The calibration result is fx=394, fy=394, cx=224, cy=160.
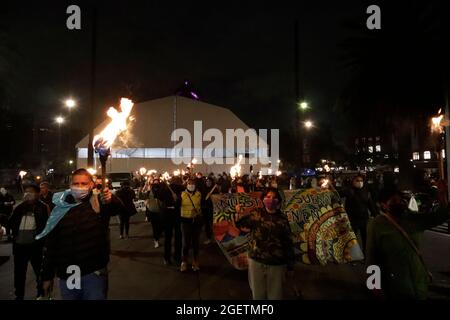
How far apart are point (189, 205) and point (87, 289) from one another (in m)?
4.46

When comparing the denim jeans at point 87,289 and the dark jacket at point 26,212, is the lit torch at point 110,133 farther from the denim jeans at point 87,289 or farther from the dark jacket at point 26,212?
the dark jacket at point 26,212

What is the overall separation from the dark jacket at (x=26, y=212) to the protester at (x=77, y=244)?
2.46m

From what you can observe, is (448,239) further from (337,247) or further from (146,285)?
(146,285)

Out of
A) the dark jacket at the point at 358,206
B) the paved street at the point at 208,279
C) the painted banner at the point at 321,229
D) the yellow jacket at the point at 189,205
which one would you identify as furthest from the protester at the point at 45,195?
the dark jacket at the point at 358,206

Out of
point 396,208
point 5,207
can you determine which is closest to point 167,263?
point 396,208

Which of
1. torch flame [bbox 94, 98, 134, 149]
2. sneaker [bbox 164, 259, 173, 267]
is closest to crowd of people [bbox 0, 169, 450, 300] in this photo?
torch flame [bbox 94, 98, 134, 149]

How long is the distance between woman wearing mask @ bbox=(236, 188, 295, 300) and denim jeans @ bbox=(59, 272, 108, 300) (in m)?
1.79

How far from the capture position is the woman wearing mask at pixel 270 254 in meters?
4.68

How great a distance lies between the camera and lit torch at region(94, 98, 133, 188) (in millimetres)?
5488

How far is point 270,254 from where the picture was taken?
15.4 feet

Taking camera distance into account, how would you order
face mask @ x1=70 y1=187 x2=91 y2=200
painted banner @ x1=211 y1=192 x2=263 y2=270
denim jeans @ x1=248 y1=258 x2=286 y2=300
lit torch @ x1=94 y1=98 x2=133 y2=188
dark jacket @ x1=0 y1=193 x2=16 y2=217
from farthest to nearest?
dark jacket @ x1=0 y1=193 x2=16 y2=217 < painted banner @ x1=211 y1=192 x2=263 y2=270 < lit torch @ x1=94 y1=98 x2=133 y2=188 < denim jeans @ x1=248 y1=258 x2=286 y2=300 < face mask @ x1=70 y1=187 x2=91 y2=200

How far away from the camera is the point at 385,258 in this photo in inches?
160

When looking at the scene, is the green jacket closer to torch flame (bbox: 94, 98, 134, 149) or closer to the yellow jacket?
torch flame (bbox: 94, 98, 134, 149)
